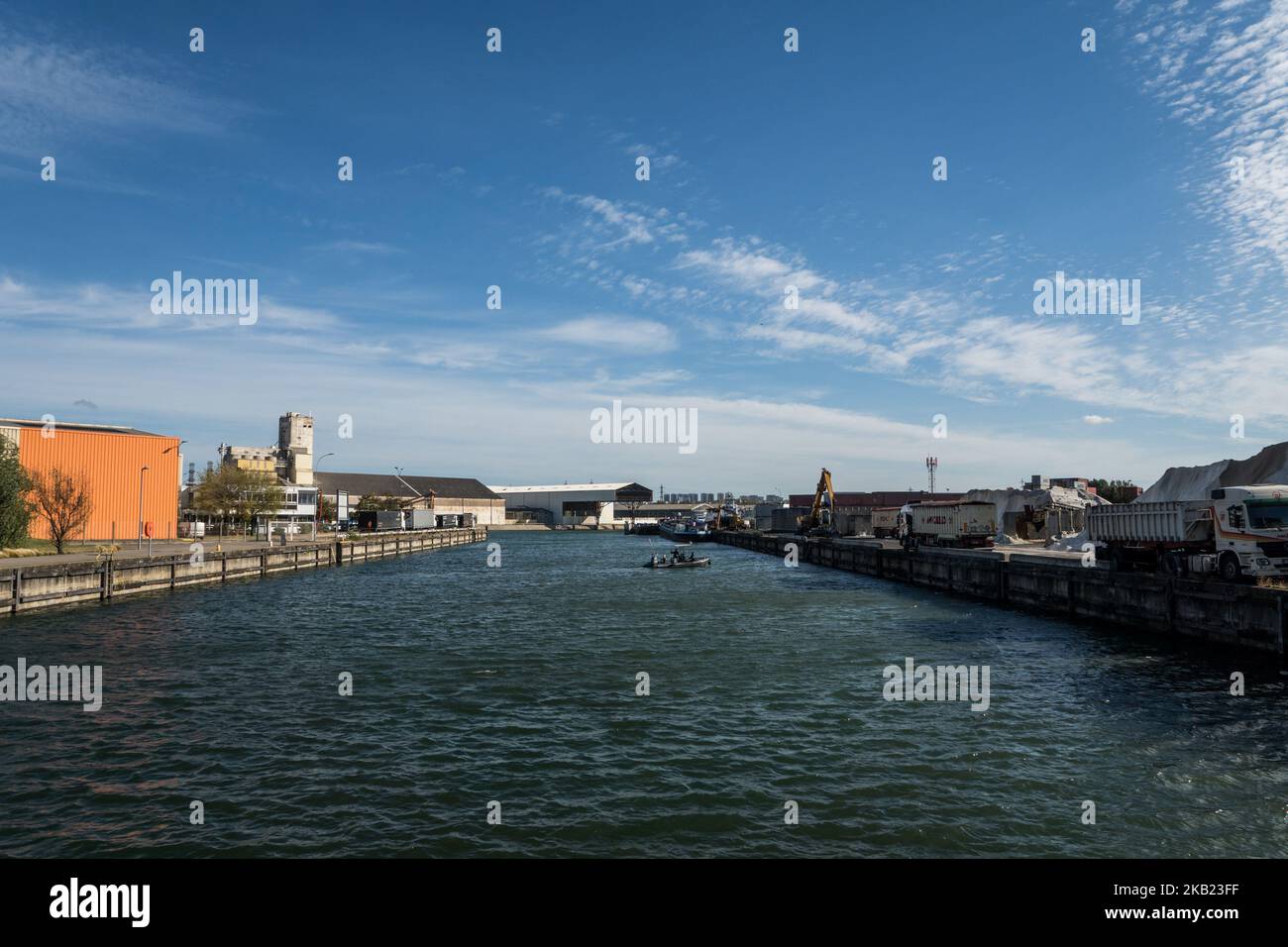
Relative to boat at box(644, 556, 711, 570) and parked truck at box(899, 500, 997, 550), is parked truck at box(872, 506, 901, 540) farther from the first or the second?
boat at box(644, 556, 711, 570)

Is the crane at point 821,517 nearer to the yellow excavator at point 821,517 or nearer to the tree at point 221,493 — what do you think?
the yellow excavator at point 821,517

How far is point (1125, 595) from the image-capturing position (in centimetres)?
3459

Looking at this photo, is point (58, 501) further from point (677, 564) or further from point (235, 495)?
point (677, 564)

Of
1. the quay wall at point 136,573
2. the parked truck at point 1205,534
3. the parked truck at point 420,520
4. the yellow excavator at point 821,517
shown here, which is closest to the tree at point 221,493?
the quay wall at point 136,573

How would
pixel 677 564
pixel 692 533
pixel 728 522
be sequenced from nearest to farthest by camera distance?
1. pixel 677 564
2. pixel 692 533
3. pixel 728 522

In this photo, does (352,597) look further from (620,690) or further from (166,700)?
(620,690)

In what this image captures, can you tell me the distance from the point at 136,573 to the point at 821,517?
105 metres

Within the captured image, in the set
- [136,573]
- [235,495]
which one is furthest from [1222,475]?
[235,495]

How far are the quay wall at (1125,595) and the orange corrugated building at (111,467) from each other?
74781mm

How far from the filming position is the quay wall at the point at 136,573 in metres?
38.0

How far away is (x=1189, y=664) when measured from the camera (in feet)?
86.6
